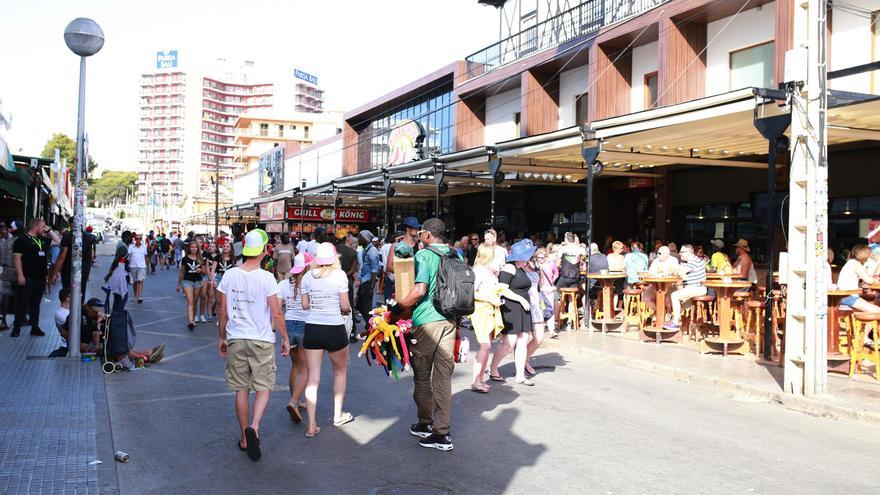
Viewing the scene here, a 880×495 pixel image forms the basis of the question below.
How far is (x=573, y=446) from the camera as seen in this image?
597 cm

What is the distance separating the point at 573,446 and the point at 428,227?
2235 millimetres

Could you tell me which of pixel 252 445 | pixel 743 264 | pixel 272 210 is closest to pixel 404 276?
pixel 252 445

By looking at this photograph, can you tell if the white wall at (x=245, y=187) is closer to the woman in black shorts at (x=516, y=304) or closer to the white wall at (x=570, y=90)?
the white wall at (x=570, y=90)

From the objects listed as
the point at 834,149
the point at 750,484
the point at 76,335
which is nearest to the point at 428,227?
the point at 750,484

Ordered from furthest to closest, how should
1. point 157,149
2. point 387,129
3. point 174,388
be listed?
point 157,149 → point 387,129 → point 174,388

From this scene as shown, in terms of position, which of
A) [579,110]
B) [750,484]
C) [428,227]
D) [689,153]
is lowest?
[750,484]

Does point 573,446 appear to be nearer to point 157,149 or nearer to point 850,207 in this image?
point 850,207

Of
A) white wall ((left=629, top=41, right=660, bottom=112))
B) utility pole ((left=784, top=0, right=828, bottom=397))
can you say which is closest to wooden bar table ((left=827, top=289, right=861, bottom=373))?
utility pole ((left=784, top=0, right=828, bottom=397))

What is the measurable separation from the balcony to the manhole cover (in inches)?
687

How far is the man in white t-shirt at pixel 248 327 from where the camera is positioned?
5617 mm

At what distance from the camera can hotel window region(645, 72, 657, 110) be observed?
20438 mm

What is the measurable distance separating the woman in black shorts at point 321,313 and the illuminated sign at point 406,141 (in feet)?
76.4

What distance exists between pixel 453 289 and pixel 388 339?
75cm

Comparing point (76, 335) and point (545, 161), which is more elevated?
point (545, 161)
